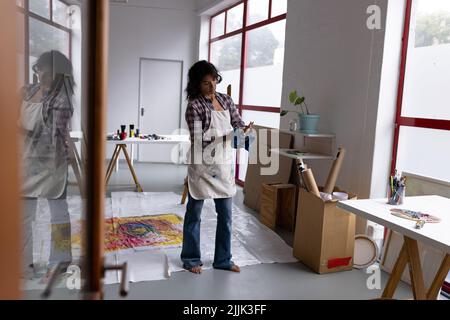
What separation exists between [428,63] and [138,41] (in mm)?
5718

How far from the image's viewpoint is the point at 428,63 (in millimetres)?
3047

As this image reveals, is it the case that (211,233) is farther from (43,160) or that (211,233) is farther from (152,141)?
(43,160)

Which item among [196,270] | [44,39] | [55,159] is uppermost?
[44,39]

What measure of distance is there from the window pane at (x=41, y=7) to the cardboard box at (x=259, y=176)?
10.2 feet

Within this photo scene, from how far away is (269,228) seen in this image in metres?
4.14

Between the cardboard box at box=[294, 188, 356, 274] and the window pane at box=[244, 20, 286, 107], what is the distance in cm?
245

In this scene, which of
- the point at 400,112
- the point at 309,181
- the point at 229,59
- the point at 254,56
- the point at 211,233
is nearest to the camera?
the point at 309,181

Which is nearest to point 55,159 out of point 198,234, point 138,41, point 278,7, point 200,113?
point 200,113

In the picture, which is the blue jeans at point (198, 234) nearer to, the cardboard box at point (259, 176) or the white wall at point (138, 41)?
the cardboard box at point (259, 176)

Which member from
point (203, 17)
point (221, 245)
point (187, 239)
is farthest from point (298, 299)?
point (203, 17)

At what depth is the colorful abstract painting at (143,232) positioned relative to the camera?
3.50 metres

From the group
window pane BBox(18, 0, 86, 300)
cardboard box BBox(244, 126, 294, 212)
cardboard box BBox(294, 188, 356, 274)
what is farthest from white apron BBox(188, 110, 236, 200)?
cardboard box BBox(244, 126, 294, 212)

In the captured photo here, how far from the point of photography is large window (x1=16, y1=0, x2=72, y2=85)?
148cm
